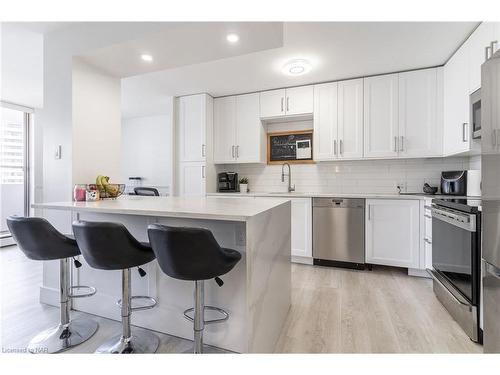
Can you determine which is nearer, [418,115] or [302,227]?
[418,115]

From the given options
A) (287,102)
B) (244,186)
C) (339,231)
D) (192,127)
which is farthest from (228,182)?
(339,231)

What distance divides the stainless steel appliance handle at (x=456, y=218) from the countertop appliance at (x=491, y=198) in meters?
0.34

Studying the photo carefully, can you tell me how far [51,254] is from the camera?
1.62 meters

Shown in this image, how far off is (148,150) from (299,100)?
10.9 ft

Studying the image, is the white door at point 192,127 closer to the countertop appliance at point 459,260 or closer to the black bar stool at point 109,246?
the black bar stool at point 109,246

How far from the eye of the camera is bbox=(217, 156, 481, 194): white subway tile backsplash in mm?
3240

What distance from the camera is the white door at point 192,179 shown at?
395 cm

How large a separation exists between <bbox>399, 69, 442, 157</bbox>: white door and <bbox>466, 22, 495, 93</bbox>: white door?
66cm

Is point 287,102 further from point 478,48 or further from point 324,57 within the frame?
point 478,48

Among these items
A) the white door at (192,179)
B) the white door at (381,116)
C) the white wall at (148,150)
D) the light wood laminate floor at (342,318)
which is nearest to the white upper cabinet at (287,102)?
the white door at (381,116)

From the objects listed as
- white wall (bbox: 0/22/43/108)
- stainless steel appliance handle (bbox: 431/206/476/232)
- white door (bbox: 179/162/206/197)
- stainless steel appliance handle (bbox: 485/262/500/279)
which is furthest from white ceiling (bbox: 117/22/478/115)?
stainless steel appliance handle (bbox: 485/262/500/279)

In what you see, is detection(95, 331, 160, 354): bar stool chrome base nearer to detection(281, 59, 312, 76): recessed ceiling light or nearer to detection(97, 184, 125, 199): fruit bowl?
detection(97, 184, 125, 199): fruit bowl
